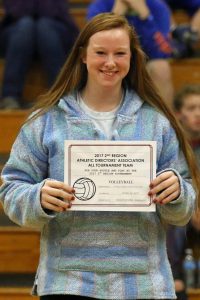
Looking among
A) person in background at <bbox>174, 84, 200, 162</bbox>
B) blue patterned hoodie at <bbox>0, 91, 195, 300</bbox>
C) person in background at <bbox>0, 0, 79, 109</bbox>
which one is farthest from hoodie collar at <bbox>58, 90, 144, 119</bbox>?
person in background at <bbox>0, 0, 79, 109</bbox>

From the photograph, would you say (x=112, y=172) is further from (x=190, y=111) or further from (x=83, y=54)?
(x=190, y=111)

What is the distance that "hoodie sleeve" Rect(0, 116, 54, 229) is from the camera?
6.48 feet

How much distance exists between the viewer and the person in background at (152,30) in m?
4.17

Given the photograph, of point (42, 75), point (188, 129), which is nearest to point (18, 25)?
point (42, 75)

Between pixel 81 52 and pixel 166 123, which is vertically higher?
pixel 81 52

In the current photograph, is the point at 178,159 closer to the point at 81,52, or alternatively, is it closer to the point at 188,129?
the point at 81,52

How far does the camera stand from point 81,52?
83.0 inches

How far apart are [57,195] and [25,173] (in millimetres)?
169

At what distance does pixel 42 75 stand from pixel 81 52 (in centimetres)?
257

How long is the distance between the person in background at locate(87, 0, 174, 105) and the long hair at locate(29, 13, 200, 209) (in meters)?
2.02

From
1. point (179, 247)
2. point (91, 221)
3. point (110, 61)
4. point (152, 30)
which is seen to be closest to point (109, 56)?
point (110, 61)

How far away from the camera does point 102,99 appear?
2.07 metres

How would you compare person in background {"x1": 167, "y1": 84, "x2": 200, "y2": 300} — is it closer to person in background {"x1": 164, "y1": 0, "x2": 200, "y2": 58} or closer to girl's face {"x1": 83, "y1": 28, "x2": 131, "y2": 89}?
person in background {"x1": 164, "y1": 0, "x2": 200, "y2": 58}

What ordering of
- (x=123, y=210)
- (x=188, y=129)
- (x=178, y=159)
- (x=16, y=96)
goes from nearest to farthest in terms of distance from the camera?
(x=123, y=210) < (x=178, y=159) < (x=188, y=129) < (x=16, y=96)
